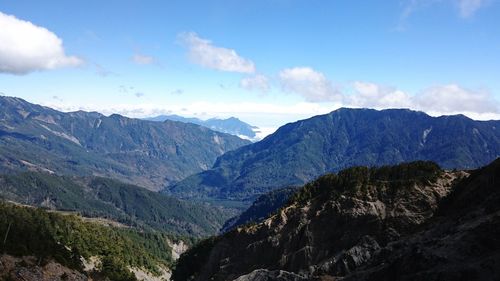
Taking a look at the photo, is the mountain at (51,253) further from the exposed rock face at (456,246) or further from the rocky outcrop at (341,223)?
the exposed rock face at (456,246)

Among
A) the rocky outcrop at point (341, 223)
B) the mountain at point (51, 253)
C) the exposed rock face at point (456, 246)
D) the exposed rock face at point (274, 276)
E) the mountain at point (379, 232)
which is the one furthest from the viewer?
the mountain at point (51, 253)

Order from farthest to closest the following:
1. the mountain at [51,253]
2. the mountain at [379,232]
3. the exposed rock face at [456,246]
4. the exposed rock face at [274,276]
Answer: the mountain at [51,253] < the exposed rock face at [274,276] < the mountain at [379,232] < the exposed rock face at [456,246]

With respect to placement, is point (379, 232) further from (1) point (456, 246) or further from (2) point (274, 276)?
(1) point (456, 246)

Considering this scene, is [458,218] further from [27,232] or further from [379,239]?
[27,232]

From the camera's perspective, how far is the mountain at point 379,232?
60.3 m

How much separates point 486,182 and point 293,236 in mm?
42612

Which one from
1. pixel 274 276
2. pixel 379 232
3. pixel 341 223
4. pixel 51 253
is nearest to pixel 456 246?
pixel 379 232

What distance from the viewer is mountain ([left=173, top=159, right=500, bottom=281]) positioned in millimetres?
60312

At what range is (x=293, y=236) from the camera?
10894cm

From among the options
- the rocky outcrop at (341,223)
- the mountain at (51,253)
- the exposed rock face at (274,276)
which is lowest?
the mountain at (51,253)

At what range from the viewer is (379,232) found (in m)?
95.1

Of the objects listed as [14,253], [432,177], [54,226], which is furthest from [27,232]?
[432,177]

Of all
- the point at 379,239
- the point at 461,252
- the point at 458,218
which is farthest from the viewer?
the point at 379,239

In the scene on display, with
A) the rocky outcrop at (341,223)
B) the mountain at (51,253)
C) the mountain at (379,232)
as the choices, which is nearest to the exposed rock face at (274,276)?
the mountain at (379,232)
